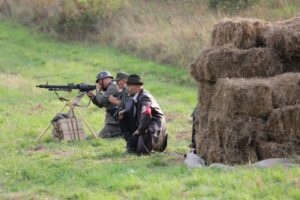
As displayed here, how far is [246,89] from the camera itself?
9234 millimetres

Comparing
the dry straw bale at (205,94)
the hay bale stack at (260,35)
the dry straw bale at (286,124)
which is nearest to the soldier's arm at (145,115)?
the dry straw bale at (205,94)

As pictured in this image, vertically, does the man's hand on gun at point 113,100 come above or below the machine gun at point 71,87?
below

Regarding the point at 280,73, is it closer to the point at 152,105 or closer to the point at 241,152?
the point at 241,152

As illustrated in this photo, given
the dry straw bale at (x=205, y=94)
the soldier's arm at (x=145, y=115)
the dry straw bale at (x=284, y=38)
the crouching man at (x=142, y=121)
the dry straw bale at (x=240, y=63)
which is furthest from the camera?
the crouching man at (x=142, y=121)

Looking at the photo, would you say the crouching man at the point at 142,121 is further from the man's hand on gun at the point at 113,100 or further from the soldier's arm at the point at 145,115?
the man's hand on gun at the point at 113,100

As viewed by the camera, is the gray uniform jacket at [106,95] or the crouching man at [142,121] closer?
the crouching man at [142,121]

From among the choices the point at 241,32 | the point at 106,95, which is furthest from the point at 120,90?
the point at 241,32

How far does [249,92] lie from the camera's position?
9.21 metres

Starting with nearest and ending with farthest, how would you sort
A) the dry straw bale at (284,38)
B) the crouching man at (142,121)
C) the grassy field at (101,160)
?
the grassy field at (101,160), the dry straw bale at (284,38), the crouching man at (142,121)

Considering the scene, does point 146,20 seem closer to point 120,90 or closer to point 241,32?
point 120,90

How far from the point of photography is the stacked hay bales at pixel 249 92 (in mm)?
9219

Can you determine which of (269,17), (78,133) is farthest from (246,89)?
(269,17)

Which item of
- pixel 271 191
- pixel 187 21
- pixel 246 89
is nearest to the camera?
pixel 271 191

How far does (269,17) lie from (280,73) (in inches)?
472
